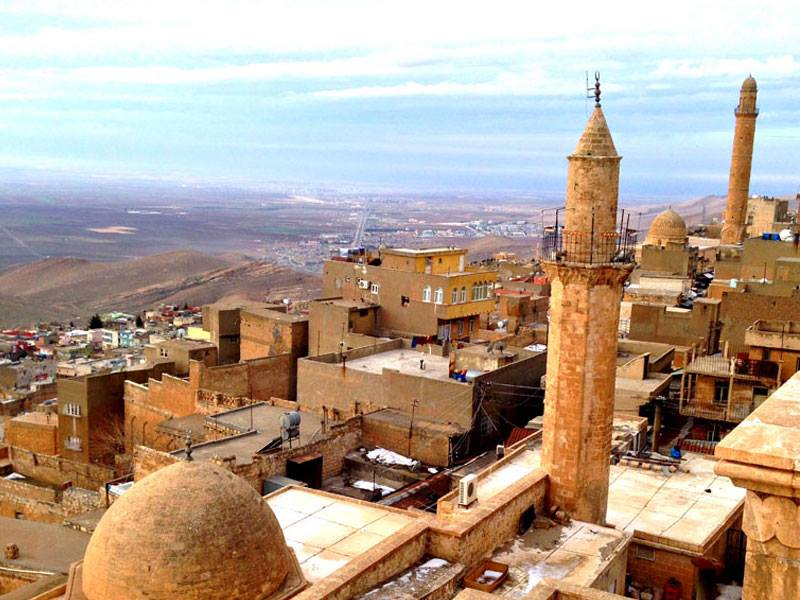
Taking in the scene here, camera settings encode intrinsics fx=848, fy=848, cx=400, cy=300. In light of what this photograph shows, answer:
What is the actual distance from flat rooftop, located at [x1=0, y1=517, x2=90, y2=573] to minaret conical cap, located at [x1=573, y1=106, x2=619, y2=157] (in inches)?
543

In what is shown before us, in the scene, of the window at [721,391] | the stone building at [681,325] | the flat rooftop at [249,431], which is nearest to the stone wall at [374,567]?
the flat rooftop at [249,431]

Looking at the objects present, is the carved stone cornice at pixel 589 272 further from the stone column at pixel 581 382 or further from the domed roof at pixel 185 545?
the domed roof at pixel 185 545

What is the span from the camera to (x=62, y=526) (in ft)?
71.8

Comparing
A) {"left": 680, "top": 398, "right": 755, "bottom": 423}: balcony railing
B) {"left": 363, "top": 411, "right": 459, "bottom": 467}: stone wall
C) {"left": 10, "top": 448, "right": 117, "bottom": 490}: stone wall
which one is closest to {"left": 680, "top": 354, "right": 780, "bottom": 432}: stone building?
{"left": 680, "top": 398, "right": 755, "bottom": 423}: balcony railing

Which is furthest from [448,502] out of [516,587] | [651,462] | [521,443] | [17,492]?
→ [17,492]

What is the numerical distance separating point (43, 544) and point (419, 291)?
19.2 meters

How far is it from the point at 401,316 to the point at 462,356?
8794 millimetres

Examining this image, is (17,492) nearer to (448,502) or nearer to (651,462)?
(448,502)

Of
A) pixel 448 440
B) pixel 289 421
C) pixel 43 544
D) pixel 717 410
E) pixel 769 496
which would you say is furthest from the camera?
pixel 717 410

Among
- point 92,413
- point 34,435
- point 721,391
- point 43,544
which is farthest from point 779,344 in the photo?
point 34,435

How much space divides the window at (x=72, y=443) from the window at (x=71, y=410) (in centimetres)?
92

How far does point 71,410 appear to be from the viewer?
33.0m

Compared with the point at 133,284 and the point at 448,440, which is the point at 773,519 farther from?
the point at 133,284

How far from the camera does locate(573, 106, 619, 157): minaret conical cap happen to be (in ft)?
50.8
